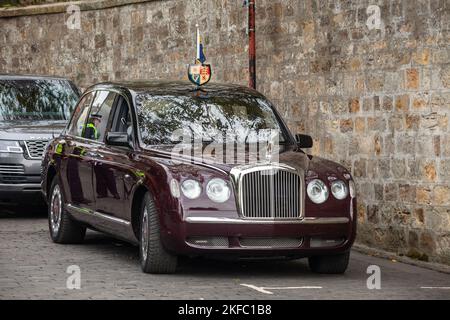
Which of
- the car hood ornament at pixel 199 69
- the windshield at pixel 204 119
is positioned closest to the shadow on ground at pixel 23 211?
the car hood ornament at pixel 199 69

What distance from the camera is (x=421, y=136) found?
1356 centimetres

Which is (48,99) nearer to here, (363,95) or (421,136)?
(363,95)

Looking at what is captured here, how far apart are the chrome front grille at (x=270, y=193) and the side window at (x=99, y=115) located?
2.49m

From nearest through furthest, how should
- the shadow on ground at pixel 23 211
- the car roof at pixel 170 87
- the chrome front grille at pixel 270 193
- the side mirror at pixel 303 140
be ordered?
the chrome front grille at pixel 270 193
the side mirror at pixel 303 140
the car roof at pixel 170 87
the shadow on ground at pixel 23 211

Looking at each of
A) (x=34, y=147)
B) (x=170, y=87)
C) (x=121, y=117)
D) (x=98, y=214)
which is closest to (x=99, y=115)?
(x=121, y=117)

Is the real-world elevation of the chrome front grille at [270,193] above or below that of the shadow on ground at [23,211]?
above

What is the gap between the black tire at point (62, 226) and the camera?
1378 cm

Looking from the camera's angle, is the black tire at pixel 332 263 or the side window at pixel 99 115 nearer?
the black tire at pixel 332 263

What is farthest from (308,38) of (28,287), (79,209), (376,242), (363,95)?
(28,287)

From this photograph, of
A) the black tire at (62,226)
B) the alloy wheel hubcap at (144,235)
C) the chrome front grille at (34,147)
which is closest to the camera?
the alloy wheel hubcap at (144,235)

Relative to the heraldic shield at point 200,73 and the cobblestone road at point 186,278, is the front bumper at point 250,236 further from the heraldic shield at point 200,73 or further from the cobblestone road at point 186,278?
the heraldic shield at point 200,73

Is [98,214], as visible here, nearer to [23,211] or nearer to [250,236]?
[250,236]

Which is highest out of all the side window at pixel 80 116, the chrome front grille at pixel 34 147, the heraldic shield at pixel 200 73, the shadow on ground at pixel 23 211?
the heraldic shield at pixel 200 73

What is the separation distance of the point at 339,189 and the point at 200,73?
8.31m
